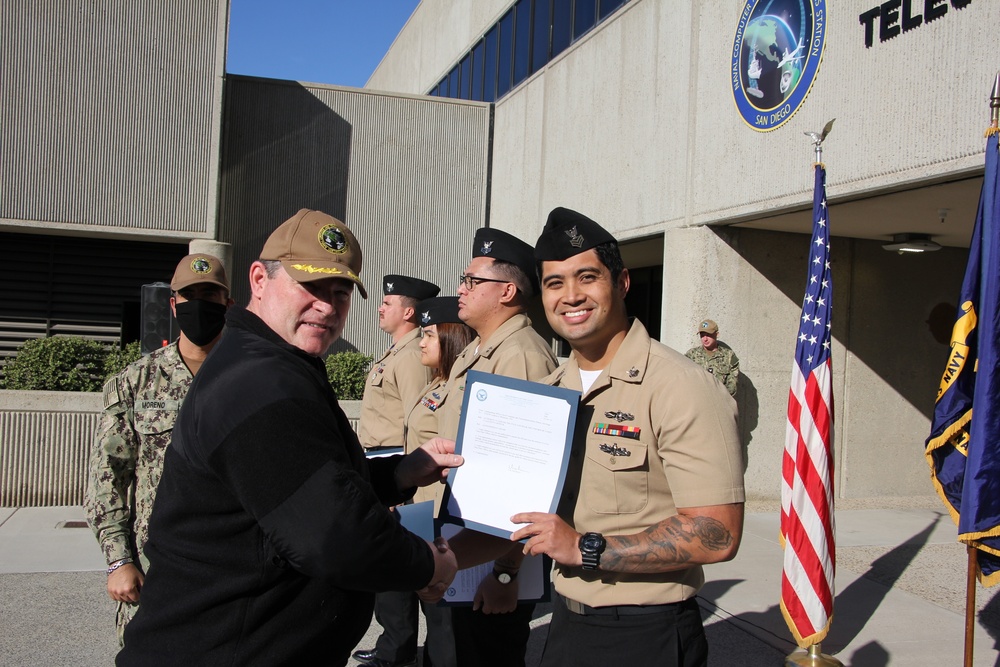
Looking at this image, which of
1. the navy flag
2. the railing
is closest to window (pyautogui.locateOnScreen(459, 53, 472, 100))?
the railing

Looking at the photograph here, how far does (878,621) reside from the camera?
5.23 m

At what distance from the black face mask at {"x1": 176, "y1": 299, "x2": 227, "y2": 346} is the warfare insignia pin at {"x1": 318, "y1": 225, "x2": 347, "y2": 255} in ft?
4.90

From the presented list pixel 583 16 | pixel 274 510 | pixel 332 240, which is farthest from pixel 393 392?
pixel 583 16

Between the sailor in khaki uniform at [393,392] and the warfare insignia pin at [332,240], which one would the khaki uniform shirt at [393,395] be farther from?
the warfare insignia pin at [332,240]

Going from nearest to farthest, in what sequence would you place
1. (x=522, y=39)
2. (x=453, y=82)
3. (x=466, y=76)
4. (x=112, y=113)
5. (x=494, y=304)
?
(x=494, y=304) < (x=112, y=113) < (x=522, y=39) < (x=466, y=76) < (x=453, y=82)

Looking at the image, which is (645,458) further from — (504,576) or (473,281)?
(473,281)

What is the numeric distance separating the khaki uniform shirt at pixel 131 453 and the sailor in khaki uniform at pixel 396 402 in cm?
149

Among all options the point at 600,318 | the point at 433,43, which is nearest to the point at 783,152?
the point at 600,318

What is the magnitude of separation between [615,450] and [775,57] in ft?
19.3

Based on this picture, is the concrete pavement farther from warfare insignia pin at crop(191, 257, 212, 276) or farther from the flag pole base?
warfare insignia pin at crop(191, 257, 212, 276)

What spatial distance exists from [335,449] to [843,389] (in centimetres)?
792

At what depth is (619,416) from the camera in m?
2.32

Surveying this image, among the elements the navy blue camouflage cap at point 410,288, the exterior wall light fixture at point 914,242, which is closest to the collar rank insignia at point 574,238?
the navy blue camouflage cap at point 410,288

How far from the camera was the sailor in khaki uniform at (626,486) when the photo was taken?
213cm
